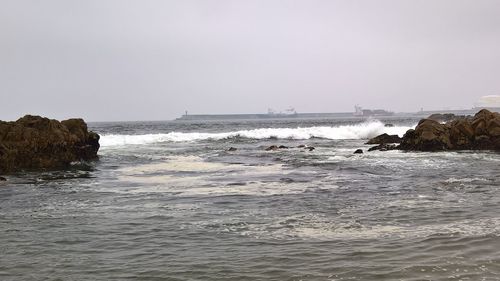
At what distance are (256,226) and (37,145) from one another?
1722cm

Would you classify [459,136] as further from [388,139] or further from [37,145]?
[37,145]

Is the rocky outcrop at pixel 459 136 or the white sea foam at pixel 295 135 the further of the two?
the white sea foam at pixel 295 135

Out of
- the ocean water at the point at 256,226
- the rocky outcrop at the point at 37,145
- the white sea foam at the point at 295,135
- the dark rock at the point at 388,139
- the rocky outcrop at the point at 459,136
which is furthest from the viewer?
the white sea foam at the point at 295,135

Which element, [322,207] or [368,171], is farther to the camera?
[368,171]

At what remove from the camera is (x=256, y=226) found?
31.6 feet

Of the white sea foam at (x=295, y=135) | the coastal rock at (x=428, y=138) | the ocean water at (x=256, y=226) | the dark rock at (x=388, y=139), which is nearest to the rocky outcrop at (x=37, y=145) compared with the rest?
the ocean water at (x=256, y=226)

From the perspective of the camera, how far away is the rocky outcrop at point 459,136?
28.5 metres

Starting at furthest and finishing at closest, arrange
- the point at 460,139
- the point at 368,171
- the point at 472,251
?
Answer: the point at 460,139 < the point at 368,171 < the point at 472,251

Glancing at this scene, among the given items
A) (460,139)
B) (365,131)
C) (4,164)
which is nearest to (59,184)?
(4,164)

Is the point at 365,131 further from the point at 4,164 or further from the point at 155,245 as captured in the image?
the point at 155,245

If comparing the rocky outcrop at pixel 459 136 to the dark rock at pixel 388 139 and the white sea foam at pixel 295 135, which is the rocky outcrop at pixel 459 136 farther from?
the white sea foam at pixel 295 135

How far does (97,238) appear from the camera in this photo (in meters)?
8.82

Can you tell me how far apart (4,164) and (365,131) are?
1651 inches

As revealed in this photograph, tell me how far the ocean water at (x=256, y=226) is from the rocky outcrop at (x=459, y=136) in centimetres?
1029
